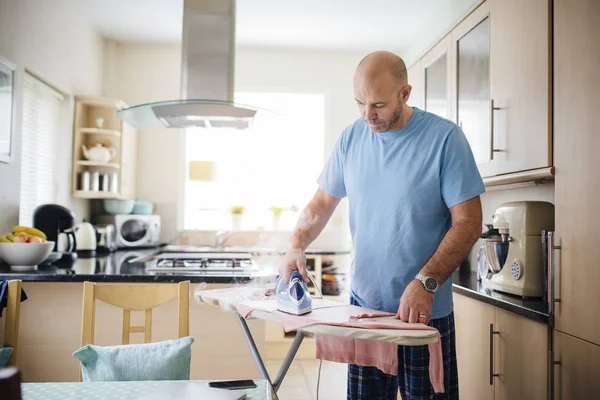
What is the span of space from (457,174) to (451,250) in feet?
0.71

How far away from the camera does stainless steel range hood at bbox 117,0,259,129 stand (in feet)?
8.97

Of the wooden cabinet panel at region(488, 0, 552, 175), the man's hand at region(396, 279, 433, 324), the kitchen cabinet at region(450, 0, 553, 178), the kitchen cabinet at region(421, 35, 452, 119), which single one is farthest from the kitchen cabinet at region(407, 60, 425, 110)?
the man's hand at region(396, 279, 433, 324)

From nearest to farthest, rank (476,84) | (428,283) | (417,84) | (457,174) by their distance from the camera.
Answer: (428,283)
(457,174)
(476,84)
(417,84)

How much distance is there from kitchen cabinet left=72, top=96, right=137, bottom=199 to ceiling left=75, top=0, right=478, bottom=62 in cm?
70

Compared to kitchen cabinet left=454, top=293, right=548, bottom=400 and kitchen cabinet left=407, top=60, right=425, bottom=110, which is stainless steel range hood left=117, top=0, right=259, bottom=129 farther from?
kitchen cabinet left=454, top=293, right=548, bottom=400

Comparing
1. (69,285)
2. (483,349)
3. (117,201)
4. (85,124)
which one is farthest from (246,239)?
(483,349)

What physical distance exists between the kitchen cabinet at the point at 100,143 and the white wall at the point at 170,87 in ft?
1.37

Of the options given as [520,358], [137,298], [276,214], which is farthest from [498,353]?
[276,214]

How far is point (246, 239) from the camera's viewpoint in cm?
483

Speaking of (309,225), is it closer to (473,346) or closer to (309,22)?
(473,346)

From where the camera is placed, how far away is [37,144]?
3.62 metres

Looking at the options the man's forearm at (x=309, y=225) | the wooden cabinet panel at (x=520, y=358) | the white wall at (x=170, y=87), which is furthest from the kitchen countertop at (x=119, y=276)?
the white wall at (x=170, y=87)

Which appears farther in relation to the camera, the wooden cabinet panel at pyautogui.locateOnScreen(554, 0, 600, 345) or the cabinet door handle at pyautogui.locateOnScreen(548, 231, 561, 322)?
the cabinet door handle at pyautogui.locateOnScreen(548, 231, 561, 322)

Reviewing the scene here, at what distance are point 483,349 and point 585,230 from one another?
2.83ft
